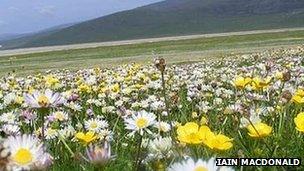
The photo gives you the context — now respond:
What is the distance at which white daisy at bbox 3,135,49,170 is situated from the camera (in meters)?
1.78

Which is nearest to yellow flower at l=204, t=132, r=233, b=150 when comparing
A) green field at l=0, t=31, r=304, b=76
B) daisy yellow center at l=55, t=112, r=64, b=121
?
daisy yellow center at l=55, t=112, r=64, b=121

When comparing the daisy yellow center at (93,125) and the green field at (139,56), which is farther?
the green field at (139,56)

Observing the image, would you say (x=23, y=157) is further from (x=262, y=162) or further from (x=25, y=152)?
(x=262, y=162)

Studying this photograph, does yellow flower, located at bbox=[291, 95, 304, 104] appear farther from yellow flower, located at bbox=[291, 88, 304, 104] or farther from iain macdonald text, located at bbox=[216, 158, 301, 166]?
iain macdonald text, located at bbox=[216, 158, 301, 166]

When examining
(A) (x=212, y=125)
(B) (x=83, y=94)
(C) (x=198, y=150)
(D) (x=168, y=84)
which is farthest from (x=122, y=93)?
(C) (x=198, y=150)

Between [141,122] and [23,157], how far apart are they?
37.3 inches

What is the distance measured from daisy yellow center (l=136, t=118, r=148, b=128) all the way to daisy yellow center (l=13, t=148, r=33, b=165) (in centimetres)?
88

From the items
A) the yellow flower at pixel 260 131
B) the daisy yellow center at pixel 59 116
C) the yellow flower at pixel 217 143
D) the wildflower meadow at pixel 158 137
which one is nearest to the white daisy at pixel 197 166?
the wildflower meadow at pixel 158 137

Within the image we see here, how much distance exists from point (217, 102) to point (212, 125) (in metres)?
1.52

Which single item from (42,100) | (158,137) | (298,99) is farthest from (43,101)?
(298,99)

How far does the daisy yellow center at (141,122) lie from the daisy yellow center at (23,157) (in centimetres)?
88

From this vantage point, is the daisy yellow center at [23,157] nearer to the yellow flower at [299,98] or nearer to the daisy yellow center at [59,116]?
the yellow flower at [299,98]

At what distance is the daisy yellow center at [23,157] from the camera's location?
5.92 ft

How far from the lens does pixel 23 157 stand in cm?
184
